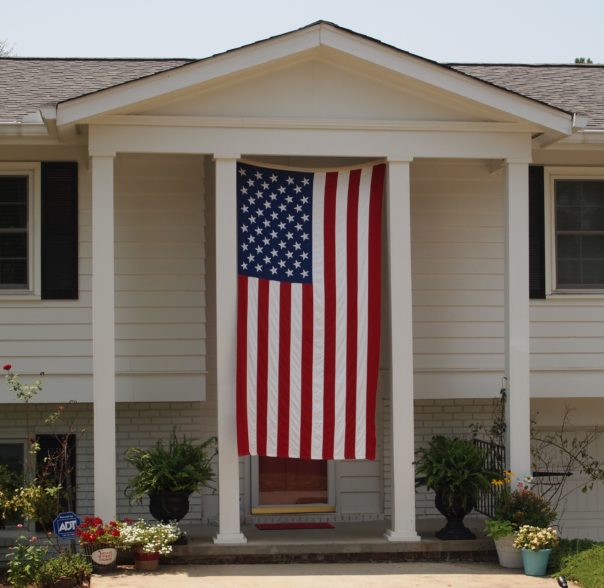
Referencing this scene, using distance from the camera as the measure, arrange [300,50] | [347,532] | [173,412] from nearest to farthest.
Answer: [300,50] → [347,532] → [173,412]

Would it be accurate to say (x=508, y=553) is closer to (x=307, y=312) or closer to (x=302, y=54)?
(x=307, y=312)

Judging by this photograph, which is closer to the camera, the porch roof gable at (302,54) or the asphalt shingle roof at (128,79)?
the porch roof gable at (302,54)

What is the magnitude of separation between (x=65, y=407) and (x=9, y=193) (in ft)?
8.88

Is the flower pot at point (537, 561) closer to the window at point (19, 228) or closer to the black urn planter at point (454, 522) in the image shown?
the black urn planter at point (454, 522)

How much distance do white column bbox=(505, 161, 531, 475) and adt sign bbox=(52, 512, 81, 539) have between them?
4.86 meters

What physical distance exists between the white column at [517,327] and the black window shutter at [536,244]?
117 cm

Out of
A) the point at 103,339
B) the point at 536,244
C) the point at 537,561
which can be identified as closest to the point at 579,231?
the point at 536,244

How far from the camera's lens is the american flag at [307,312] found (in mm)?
11914

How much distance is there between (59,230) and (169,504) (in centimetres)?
358

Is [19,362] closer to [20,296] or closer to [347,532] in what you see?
[20,296]

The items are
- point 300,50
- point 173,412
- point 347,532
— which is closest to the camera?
point 300,50

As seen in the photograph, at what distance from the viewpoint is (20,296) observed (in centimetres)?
1300

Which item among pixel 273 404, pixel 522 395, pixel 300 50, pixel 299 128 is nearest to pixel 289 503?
pixel 273 404

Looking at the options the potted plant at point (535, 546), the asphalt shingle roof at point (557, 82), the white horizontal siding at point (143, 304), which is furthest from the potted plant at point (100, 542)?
the asphalt shingle roof at point (557, 82)
